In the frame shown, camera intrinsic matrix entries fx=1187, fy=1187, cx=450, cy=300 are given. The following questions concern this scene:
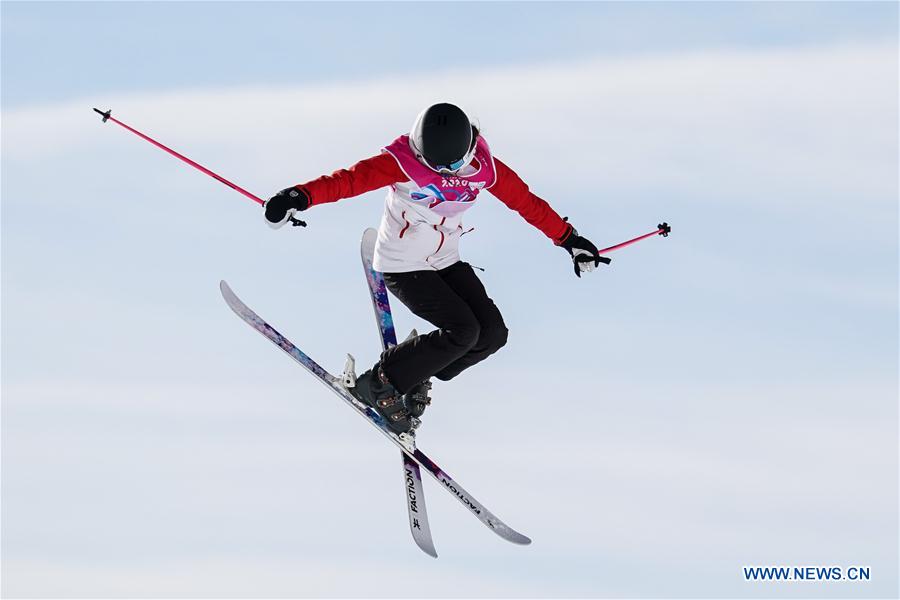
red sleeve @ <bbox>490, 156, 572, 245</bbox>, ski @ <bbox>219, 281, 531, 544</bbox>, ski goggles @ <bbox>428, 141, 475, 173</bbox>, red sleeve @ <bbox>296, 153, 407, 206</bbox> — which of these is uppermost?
red sleeve @ <bbox>490, 156, 572, 245</bbox>

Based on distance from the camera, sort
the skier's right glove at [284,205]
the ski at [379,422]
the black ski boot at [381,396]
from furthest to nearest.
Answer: the ski at [379,422], the black ski boot at [381,396], the skier's right glove at [284,205]

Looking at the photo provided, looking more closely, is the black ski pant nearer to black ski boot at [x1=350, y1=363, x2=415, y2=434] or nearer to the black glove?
black ski boot at [x1=350, y1=363, x2=415, y2=434]

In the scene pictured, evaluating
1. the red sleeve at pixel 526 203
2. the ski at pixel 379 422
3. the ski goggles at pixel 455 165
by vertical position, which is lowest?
the ski at pixel 379 422

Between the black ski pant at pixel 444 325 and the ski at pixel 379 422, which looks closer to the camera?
the black ski pant at pixel 444 325

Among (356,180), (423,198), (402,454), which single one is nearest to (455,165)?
(423,198)

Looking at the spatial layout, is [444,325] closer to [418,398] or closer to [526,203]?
[418,398]

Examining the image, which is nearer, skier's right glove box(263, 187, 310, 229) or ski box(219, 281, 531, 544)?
skier's right glove box(263, 187, 310, 229)

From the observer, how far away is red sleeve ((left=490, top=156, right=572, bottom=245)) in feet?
28.1

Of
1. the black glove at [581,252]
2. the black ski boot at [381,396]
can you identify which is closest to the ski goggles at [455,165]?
the black glove at [581,252]

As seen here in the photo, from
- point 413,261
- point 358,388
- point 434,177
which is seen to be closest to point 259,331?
point 358,388

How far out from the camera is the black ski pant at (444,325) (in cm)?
856

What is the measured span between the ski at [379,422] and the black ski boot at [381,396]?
0.09m

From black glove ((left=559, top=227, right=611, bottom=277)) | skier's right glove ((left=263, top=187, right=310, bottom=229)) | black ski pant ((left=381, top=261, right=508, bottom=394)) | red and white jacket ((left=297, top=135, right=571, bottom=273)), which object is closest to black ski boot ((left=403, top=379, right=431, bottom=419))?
black ski pant ((left=381, top=261, right=508, bottom=394))

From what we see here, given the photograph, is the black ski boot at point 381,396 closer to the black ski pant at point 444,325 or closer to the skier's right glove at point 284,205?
the black ski pant at point 444,325
